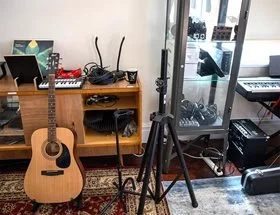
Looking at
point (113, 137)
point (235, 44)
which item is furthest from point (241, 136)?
point (113, 137)

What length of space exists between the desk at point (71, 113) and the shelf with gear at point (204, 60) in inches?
12.6

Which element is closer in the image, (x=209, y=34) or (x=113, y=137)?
(x=209, y=34)

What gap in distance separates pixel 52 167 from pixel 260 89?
152cm

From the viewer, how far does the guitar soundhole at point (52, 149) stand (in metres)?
1.66

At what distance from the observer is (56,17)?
1.96 meters

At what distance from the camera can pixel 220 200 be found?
5.84ft

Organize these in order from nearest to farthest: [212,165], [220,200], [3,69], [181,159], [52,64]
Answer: [181,159] → [52,64] → [220,200] → [3,69] → [212,165]

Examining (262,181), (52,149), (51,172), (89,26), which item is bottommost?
(262,181)

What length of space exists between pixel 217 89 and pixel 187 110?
29 centimetres

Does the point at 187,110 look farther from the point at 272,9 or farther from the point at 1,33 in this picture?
the point at 1,33

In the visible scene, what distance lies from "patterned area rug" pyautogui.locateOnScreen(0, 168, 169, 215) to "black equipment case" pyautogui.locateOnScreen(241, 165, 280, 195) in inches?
23.6

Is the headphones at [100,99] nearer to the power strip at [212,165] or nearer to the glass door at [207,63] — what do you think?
the glass door at [207,63]

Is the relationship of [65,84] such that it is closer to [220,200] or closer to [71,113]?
[71,113]

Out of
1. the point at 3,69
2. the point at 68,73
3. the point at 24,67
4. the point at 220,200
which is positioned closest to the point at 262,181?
the point at 220,200
